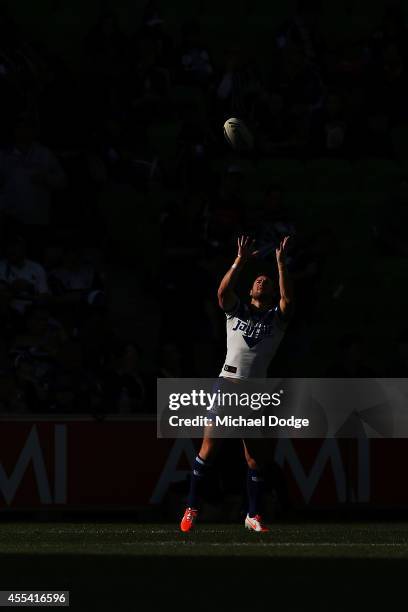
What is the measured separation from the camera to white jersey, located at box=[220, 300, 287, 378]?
12.1 meters

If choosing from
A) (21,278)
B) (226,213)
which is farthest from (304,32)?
(21,278)

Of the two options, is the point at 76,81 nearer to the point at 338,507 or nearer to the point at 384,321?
the point at 384,321

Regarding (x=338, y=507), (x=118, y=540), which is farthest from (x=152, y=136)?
(x=118, y=540)

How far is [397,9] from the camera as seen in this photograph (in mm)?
19094

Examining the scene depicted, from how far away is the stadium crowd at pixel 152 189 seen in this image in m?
14.5

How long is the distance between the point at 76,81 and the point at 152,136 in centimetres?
143

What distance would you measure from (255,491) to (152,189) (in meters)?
5.78

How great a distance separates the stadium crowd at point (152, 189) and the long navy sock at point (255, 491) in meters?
2.35

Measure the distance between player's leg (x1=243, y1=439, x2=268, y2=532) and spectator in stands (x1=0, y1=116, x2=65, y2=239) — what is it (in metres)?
4.62

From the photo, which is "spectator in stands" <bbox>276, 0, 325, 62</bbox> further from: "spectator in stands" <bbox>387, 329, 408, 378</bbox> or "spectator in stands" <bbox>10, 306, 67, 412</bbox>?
"spectator in stands" <bbox>10, 306, 67, 412</bbox>

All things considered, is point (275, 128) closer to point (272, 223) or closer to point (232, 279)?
point (272, 223)

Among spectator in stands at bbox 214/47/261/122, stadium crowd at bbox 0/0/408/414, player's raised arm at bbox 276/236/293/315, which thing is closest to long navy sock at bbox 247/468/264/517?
player's raised arm at bbox 276/236/293/315

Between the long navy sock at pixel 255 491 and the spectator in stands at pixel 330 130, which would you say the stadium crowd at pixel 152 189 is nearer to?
the spectator in stands at pixel 330 130

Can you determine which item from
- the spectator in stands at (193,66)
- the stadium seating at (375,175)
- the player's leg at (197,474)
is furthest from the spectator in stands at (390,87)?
the player's leg at (197,474)
